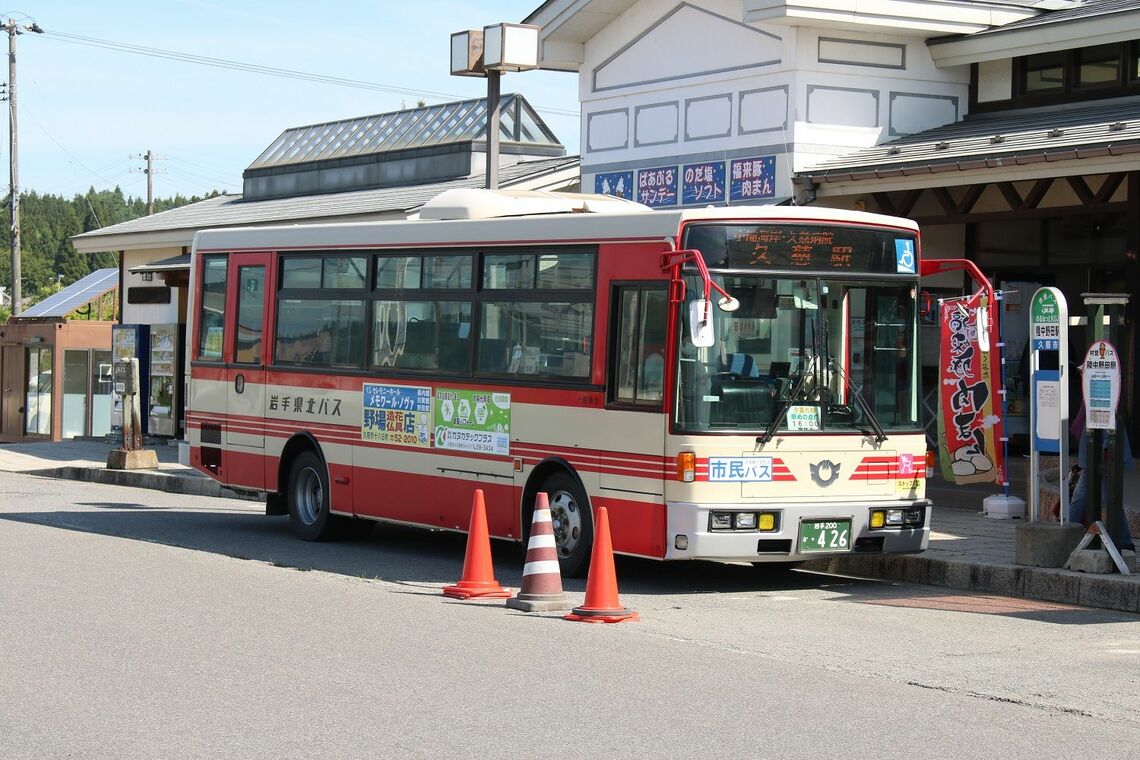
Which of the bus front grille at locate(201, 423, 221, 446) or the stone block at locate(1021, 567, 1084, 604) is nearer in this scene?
the stone block at locate(1021, 567, 1084, 604)

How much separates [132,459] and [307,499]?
9.07 m

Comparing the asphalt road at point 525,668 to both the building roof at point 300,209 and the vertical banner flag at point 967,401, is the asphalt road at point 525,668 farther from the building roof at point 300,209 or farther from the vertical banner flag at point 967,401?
the building roof at point 300,209

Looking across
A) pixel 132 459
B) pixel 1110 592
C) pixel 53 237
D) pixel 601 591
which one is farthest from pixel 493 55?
pixel 53 237

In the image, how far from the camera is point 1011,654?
361 inches

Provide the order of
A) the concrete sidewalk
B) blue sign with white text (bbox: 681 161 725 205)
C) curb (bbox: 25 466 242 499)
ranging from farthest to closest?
curb (bbox: 25 466 242 499), blue sign with white text (bbox: 681 161 725 205), the concrete sidewalk

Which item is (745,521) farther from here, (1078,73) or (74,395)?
(74,395)

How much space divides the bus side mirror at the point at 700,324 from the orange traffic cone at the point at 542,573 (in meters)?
1.52

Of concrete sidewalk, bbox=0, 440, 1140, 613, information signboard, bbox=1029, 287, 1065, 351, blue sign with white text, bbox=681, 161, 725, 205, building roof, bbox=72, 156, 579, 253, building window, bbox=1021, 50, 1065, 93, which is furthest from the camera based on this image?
building roof, bbox=72, 156, 579, 253

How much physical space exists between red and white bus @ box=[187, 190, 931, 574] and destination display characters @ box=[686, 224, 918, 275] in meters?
0.02

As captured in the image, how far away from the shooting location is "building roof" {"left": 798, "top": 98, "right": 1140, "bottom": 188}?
15.5m

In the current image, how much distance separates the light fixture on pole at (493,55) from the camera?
17953 millimetres

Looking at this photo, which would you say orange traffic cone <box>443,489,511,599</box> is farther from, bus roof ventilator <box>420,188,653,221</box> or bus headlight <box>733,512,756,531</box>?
bus roof ventilator <box>420,188,653,221</box>

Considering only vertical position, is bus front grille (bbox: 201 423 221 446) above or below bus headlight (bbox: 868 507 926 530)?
above

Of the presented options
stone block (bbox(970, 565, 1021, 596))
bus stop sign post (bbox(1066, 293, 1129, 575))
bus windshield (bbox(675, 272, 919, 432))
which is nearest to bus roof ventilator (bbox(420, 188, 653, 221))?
bus windshield (bbox(675, 272, 919, 432))
